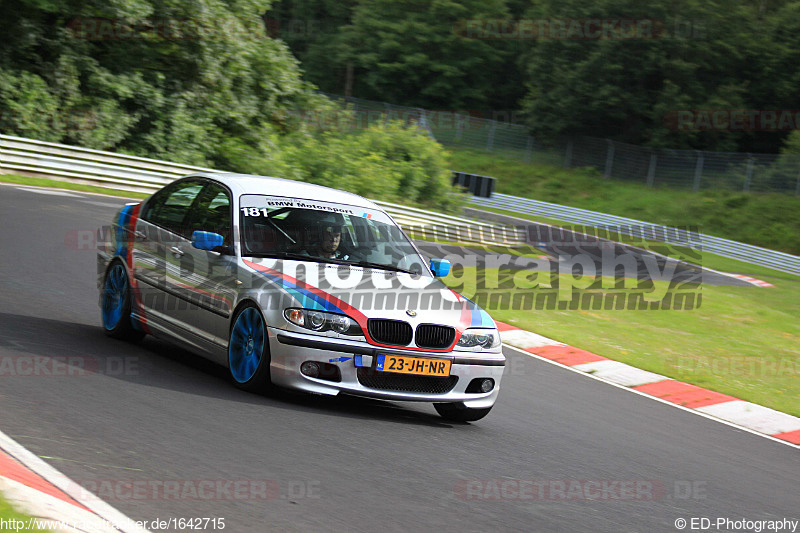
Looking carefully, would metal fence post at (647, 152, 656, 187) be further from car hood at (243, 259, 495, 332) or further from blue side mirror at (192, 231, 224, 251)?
blue side mirror at (192, 231, 224, 251)

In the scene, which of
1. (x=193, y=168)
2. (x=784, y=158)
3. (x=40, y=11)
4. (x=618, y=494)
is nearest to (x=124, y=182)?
(x=193, y=168)

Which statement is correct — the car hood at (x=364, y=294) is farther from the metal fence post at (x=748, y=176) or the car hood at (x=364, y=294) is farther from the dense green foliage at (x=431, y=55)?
the dense green foliage at (x=431, y=55)

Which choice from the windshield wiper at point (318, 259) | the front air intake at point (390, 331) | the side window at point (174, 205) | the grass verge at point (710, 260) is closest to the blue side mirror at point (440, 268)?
the windshield wiper at point (318, 259)

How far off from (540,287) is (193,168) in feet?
35.2

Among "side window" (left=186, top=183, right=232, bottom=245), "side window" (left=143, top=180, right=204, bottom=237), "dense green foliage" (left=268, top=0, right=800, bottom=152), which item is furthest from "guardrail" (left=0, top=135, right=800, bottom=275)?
"dense green foliage" (left=268, top=0, right=800, bottom=152)

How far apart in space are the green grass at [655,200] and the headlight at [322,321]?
35698mm

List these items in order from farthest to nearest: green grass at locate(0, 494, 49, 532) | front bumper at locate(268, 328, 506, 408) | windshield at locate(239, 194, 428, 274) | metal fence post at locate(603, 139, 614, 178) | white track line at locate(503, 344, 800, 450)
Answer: metal fence post at locate(603, 139, 614, 178), white track line at locate(503, 344, 800, 450), windshield at locate(239, 194, 428, 274), front bumper at locate(268, 328, 506, 408), green grass at locate(0, 494, 49, 532)

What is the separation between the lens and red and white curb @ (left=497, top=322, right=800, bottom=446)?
9297 mm

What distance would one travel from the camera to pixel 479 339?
6.82m

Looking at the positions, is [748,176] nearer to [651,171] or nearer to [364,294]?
[651,171]

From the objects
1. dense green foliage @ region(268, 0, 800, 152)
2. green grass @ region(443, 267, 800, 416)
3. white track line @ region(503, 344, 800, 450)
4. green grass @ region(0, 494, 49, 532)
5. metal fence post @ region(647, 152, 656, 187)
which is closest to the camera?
green grass @ region(0, 494, 49, 532)

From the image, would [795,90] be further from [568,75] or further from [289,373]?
[289,373]

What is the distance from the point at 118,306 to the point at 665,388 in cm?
590

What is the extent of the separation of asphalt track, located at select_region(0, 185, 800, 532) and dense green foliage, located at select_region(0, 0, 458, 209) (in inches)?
750
